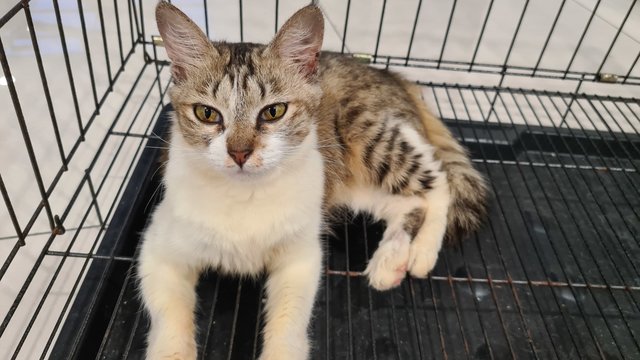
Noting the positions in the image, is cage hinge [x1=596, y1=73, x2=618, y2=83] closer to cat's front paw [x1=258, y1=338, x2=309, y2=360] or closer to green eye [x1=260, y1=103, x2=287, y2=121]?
green eye [x1=260, y1=103, x2=287, y2=121]

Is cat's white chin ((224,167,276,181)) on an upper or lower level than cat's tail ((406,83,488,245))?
upper

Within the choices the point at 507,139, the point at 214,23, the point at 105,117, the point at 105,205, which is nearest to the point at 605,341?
the point at 507,139

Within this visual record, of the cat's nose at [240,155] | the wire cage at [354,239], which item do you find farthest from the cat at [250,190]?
the wire cage at [354,239]

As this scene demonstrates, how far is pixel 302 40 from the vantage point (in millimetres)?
1109

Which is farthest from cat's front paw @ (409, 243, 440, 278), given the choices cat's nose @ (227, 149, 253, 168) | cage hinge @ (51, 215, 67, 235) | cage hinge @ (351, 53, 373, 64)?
cage hinge @ (51, 215, 67, 235)

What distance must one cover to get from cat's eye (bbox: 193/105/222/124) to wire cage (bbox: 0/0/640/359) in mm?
343

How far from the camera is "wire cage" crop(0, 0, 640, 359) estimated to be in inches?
50.2

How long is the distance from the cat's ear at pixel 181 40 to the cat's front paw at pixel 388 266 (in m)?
0.75

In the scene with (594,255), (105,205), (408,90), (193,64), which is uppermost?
(193,64)

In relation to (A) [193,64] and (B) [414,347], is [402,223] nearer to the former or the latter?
(B) [414,347]

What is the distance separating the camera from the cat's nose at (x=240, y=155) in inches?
38.9

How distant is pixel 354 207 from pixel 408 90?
560 millimetres

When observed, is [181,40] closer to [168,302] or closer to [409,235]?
[168,302]

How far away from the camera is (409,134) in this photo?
5.16ft
